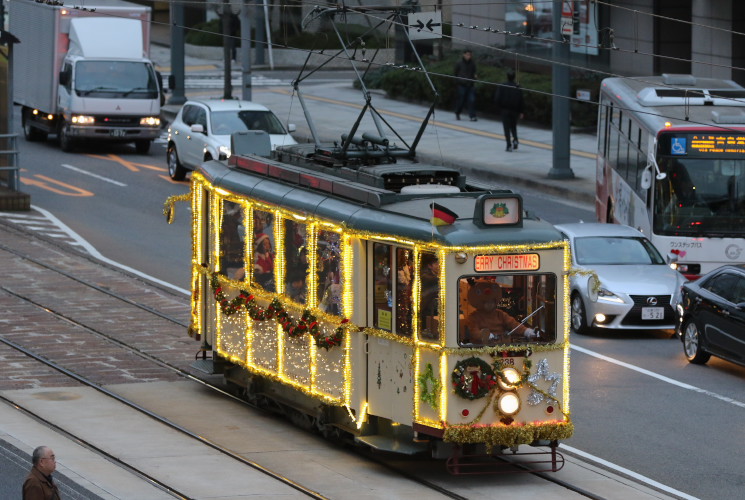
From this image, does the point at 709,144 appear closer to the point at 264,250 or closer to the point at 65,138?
the point at 264,250

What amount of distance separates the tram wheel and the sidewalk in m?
9.59

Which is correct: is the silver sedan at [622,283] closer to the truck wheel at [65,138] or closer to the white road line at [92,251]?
the white road line at [92,251]

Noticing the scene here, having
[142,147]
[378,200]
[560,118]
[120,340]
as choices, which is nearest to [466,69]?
[560,118]

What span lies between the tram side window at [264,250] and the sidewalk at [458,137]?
500 inches

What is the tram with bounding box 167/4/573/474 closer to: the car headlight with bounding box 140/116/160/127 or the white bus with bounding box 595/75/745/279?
the white bus with bounding box 595/75/745/279

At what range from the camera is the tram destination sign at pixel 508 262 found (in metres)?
13.3

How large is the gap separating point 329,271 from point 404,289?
1.17 metres

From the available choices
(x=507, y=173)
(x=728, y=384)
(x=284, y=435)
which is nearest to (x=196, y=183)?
(x=284, y=435)

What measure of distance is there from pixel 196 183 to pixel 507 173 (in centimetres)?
1784

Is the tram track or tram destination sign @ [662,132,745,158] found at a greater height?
tram destination sign @ [662,132,745,158]

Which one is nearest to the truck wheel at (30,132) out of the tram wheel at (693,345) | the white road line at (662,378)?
the white road line at (662,378)

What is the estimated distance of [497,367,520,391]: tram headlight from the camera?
44.2ft

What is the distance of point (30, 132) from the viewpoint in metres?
39.6

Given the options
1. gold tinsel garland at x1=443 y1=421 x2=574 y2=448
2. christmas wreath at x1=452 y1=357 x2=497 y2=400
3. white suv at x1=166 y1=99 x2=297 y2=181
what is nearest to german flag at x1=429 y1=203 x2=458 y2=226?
christmas wreath at x1=452 y1=357 x2=497 y2=400
